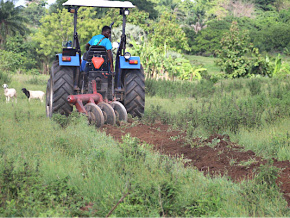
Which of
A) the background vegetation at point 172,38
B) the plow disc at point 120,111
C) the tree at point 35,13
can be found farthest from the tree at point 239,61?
the tree at point 35,13

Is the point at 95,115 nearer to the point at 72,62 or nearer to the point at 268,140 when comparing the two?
the point at 72,62

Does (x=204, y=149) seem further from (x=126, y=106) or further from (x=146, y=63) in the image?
(x=146, y=63)

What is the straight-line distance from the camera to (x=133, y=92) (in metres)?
10.0

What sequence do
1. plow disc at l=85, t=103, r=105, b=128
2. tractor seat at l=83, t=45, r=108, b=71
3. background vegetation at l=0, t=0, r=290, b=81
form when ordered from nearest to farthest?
plow disc at l=85, t=103, r=105, b=128, tractor seat at l=83, t=45, r=108, b=71, background vegetation at l=0, t=0, r=290, b=81

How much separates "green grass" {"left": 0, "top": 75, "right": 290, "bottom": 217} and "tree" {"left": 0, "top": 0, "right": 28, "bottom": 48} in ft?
156

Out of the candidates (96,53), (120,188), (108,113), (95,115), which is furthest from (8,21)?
(120,188)

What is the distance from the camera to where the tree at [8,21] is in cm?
5044

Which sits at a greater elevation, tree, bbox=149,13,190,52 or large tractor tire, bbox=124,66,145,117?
tree, bbox=149,13,190,52

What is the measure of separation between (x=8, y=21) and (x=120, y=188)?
49.5 m

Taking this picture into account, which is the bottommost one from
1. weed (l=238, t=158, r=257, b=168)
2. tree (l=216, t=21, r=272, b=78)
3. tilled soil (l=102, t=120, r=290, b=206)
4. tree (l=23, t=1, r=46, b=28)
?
tilled soil (l=102, t=120, r=290, b=206)

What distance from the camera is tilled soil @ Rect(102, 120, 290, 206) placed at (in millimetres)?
5703

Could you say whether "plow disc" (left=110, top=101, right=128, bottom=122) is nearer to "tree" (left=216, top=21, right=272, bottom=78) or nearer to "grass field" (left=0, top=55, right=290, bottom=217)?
"grass field" (left=0, top=55, right=290, bottom=217)

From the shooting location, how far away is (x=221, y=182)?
200 inches

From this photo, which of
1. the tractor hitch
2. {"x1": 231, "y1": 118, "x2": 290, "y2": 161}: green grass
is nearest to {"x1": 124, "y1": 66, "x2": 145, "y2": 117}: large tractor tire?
the tractor hitch
